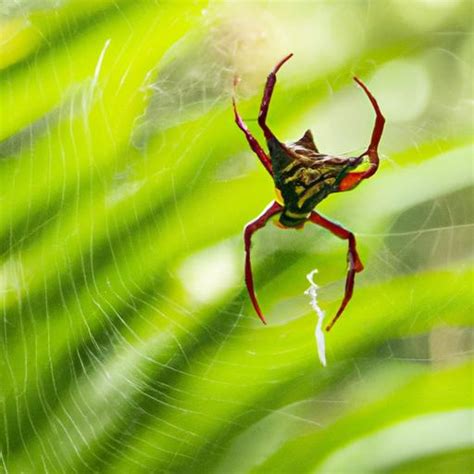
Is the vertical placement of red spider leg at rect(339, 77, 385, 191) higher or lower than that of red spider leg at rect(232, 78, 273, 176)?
lower

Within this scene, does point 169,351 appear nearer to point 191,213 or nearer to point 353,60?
point 191,213

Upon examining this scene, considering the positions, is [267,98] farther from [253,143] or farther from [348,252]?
[348,252]

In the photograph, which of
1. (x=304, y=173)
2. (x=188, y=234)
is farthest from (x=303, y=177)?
(x=188, y=234)

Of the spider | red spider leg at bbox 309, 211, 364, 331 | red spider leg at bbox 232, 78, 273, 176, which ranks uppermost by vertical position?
red spider leg at bbox 232, 78, 273, 176

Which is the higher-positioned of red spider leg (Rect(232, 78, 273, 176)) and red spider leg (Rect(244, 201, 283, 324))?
red spider leg (Rect(232, 78, 273, 176))

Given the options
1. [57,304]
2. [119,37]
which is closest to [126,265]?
[57,304]

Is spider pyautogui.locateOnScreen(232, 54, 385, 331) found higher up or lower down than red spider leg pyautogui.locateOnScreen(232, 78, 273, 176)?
lower down
